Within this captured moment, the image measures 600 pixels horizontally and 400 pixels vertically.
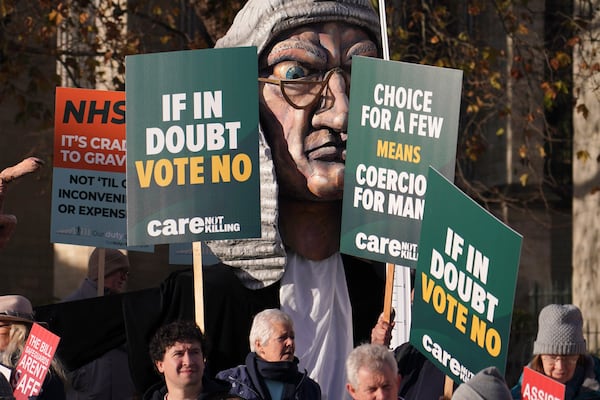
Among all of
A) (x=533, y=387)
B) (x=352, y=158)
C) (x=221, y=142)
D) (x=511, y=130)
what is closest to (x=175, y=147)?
(x=221, y=142)

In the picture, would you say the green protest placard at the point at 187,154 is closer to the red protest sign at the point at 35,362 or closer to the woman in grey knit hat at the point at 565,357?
the red protest sign at the point at 35,362

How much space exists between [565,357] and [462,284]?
43.6 inches

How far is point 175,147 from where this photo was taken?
31.0 feet

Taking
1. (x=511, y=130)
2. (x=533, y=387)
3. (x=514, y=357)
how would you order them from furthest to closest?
(x=511, y=130)
(x=514, y=357)
(x=533, y=387)

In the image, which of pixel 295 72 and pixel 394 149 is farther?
pixel 295 72

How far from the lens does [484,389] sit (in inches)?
270

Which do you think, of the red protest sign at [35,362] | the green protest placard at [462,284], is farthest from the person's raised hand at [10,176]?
the green protest placard at [462,284]

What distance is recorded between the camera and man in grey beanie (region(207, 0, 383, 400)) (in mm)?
10305

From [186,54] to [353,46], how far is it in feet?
4.55

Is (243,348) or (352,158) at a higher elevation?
(352,158)

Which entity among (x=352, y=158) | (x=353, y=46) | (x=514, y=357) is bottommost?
(x=514, y=357)

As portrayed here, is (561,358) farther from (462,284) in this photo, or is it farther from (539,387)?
(462,284)

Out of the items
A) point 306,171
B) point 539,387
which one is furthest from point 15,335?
point 539,387

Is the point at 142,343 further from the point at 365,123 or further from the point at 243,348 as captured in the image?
the point at 365,123
